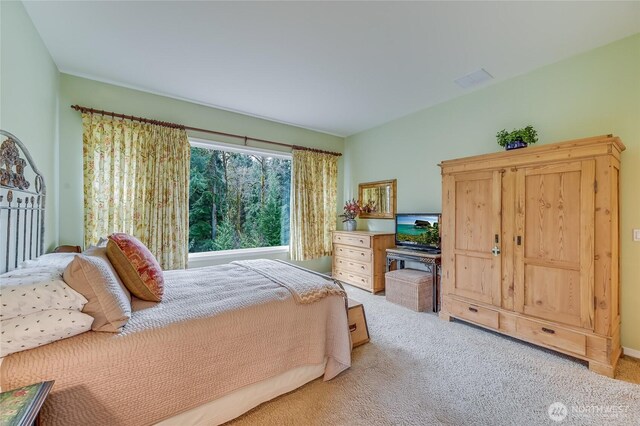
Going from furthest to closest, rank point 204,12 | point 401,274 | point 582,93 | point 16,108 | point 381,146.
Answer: point 381,146 → point 401,274 → point 582,93 → point 204,12 → point 16,108

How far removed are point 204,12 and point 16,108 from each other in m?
1.51

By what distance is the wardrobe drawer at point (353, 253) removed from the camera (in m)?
4.12

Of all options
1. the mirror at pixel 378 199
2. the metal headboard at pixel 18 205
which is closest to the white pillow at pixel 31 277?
the metal headboard at pixel 18 205

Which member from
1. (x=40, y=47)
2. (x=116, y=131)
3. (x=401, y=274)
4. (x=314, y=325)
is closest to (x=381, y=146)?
(x=401, y=274)

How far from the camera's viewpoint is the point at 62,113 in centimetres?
285

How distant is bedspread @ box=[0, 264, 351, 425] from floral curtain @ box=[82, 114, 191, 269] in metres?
1.50

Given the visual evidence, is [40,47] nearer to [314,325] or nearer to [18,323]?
[18,323]

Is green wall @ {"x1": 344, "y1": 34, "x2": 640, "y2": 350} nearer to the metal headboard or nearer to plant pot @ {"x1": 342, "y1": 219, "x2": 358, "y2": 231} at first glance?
plant pot @ {"x1": 342, "y1": 219, "x2": 358, "y2": 231}

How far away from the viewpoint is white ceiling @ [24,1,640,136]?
1980mm

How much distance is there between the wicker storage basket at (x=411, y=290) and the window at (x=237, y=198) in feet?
6.71

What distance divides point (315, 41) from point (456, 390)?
304cm

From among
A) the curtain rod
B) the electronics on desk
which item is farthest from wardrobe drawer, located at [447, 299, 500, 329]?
the curtain rod

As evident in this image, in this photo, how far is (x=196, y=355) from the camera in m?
1.42

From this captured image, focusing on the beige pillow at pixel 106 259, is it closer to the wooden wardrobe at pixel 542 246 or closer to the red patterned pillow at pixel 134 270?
the red patterned pillow at pixel 134 270
